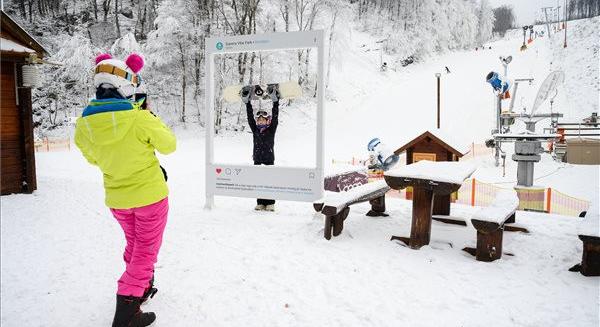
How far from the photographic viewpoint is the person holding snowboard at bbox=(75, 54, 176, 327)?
277 centimetres

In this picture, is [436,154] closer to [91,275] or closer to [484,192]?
[484,192]

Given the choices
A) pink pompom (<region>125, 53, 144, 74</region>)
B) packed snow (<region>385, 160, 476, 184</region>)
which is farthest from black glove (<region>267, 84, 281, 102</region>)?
pink pompom (<region>125, 53, 144, 74</region>)

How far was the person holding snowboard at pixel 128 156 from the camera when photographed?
2.77 m

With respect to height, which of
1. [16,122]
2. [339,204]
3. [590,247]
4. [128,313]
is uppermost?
[16,122]

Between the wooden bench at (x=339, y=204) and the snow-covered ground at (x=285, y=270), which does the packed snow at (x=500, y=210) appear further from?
the wooden bench at (x=339, y=204)

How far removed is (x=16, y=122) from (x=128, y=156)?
300 inches

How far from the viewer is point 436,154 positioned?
7027 millimetres

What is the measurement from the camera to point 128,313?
2812mm

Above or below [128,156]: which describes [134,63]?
above

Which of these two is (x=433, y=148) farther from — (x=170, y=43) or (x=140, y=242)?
(x=170, y=43)

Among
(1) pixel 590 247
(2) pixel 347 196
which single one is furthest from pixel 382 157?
(1) pixel 590 247

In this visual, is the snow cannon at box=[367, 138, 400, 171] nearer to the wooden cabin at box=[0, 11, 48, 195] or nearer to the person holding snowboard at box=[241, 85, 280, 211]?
the person holding snowboard at box=[241, 85, 280, 211]

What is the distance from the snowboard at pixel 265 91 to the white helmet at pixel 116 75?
3.31m

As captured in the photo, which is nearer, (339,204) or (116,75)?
(116,75)
